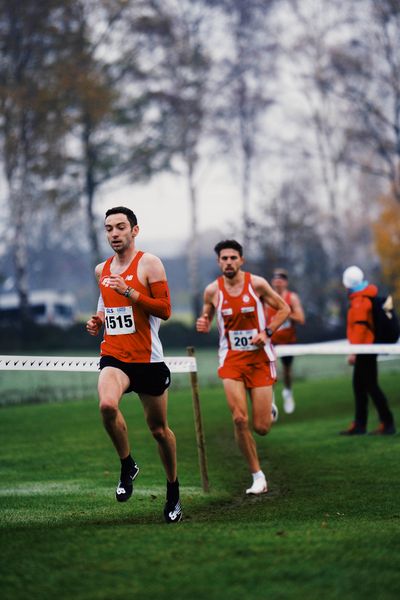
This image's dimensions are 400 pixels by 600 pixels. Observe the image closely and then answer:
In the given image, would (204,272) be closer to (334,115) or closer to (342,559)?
(334,115)

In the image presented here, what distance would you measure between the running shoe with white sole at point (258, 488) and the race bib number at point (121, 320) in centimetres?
246

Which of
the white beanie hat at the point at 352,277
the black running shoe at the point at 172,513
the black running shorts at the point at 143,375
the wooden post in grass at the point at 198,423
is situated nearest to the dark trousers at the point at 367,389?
the white beanie hat at the point at 352,277

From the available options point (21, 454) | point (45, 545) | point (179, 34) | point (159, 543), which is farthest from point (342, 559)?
point (179, 34)

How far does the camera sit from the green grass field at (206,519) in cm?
486

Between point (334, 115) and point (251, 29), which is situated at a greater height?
point (251, 29)

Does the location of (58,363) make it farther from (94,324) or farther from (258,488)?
(258,488)

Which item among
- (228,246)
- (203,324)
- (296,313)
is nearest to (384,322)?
(296,313)

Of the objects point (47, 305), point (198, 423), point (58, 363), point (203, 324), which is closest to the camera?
point (58, 363)

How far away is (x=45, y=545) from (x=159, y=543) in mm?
651

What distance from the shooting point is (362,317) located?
43.2 ft

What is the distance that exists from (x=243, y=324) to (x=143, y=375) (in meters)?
2.25

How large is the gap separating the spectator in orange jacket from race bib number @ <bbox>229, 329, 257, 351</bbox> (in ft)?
12.7

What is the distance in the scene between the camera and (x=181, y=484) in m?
9.77

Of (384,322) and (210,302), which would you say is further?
(384,322)
